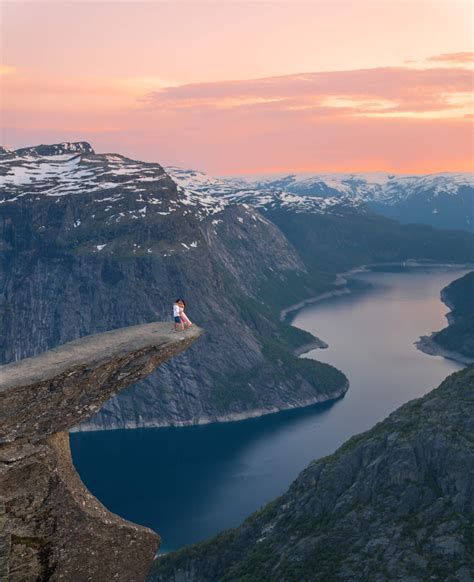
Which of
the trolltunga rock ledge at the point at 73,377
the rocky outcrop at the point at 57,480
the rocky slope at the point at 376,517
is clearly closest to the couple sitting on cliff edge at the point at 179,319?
the trolltunga rock ledge at the point at 73,377

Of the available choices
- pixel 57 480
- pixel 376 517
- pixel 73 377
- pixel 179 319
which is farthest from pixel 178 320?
pixel 376 517

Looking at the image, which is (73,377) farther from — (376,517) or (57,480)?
(376,517)

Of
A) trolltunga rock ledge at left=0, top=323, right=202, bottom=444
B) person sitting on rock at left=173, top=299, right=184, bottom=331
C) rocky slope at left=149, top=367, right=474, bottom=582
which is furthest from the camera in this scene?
rocky slope at left=149, top=367, right=474, bottom=582

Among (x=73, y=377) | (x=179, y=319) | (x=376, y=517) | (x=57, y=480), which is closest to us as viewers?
(x=57, y=480)

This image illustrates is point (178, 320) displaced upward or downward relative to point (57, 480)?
upward

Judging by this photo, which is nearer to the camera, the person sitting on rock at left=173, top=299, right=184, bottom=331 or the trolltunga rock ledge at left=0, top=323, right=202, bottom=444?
the trolltunga rock ledge at left=0, top=323, right=202, bottom=444

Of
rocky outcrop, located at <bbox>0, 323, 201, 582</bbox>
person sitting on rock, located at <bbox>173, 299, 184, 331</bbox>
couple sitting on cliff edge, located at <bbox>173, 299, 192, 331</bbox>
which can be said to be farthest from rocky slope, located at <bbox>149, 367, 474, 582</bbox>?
A: rocky outcrop, located at <bbox>0, 323, 201, 582</bbox>

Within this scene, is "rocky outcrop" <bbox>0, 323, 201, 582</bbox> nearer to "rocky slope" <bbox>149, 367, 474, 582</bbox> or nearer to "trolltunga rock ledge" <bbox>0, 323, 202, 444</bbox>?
"trolltunga rock ledge" <bbox>0, 323, 202, 444</bbox>
